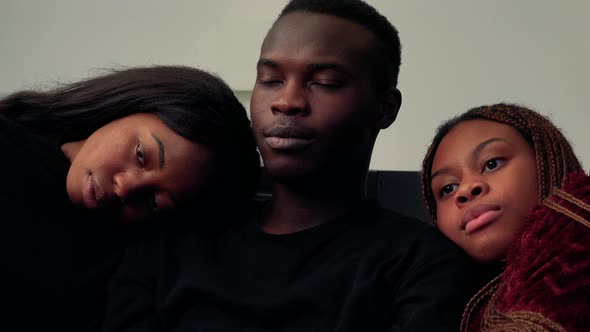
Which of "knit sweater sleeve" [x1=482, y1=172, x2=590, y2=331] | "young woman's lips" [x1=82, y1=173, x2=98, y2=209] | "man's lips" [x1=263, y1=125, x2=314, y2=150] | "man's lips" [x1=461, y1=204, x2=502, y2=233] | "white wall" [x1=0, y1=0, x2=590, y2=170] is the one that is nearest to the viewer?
"knit sweater sleeve" [x1=482, y1=172, x2=590, y2=331]

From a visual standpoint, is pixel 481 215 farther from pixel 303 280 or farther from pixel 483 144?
pixel 303 280

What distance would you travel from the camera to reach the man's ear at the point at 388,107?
896 mm

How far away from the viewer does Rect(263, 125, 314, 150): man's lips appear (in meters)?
0.81

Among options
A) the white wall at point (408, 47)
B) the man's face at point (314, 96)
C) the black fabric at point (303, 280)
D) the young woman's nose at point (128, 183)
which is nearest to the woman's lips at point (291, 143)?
the man's face at point (314, 96)

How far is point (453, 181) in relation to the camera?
0.77m

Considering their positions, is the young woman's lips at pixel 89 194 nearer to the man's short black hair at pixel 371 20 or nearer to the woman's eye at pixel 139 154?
the woman's eye at pixel 139 154

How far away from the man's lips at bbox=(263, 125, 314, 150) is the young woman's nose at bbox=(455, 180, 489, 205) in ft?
0.64

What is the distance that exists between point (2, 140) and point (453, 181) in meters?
0.63

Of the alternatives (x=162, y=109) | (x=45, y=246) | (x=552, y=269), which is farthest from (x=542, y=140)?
(x=45, y=246)

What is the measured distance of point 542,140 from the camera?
0.74 metres

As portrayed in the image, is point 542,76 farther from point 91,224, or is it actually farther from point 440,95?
point 91,224

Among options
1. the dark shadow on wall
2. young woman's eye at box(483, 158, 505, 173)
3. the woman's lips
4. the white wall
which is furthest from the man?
the white wall

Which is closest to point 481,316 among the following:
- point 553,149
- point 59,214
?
point 553,149

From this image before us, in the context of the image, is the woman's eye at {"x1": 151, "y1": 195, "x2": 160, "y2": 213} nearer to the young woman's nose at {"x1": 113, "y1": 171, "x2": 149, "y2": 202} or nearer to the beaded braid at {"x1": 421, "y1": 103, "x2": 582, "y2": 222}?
the young woman's nose at {"x1": 113, "y1": 171, "x2": 149, "y2": 202}
